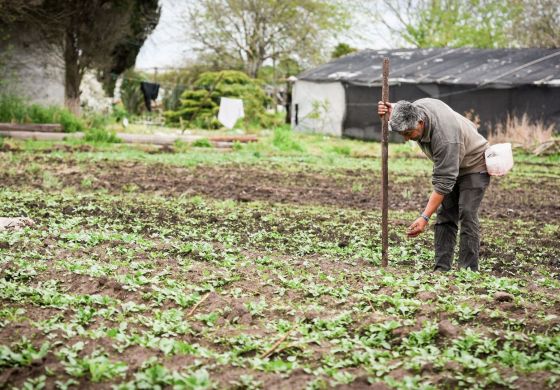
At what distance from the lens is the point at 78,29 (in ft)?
87.4

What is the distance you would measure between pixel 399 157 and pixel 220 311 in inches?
669

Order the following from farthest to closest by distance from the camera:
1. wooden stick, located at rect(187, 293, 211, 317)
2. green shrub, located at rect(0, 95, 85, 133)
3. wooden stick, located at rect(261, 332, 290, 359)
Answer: green shrub, located at rect(0, 95, 85, 133)
wooden stick, located at rect(187, 293, 211, 317)
wooden stick, located at rect(261, 332, 290, 359)

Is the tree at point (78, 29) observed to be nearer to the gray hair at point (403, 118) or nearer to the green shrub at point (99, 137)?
the green shrub at point (99, 137)

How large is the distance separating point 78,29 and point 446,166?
2241 cm

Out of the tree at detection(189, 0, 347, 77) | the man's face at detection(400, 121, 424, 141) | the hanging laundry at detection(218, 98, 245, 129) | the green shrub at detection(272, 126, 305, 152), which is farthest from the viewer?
the tree at detection(189, 0, 347, 77)

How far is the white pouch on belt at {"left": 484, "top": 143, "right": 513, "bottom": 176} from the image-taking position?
22.4ft

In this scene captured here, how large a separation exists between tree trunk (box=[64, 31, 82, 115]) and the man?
21.2 metres

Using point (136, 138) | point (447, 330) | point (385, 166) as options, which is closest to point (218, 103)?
point (136, 138)

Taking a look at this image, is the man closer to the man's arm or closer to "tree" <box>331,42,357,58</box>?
the man's arm

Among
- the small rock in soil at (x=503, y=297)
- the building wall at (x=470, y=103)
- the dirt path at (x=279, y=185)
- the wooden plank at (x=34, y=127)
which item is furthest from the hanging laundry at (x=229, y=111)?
the small rock in soil at (x=503, y=297)

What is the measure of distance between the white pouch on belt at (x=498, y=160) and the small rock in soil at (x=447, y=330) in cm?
240

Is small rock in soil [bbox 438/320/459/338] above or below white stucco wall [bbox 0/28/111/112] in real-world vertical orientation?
below

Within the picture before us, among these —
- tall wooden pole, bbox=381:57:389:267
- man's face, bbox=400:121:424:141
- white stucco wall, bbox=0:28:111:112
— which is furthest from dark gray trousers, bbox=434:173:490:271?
white stucco wall, bbox=0:28:111:112

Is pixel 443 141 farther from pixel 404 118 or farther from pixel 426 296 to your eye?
pixel 426 296
